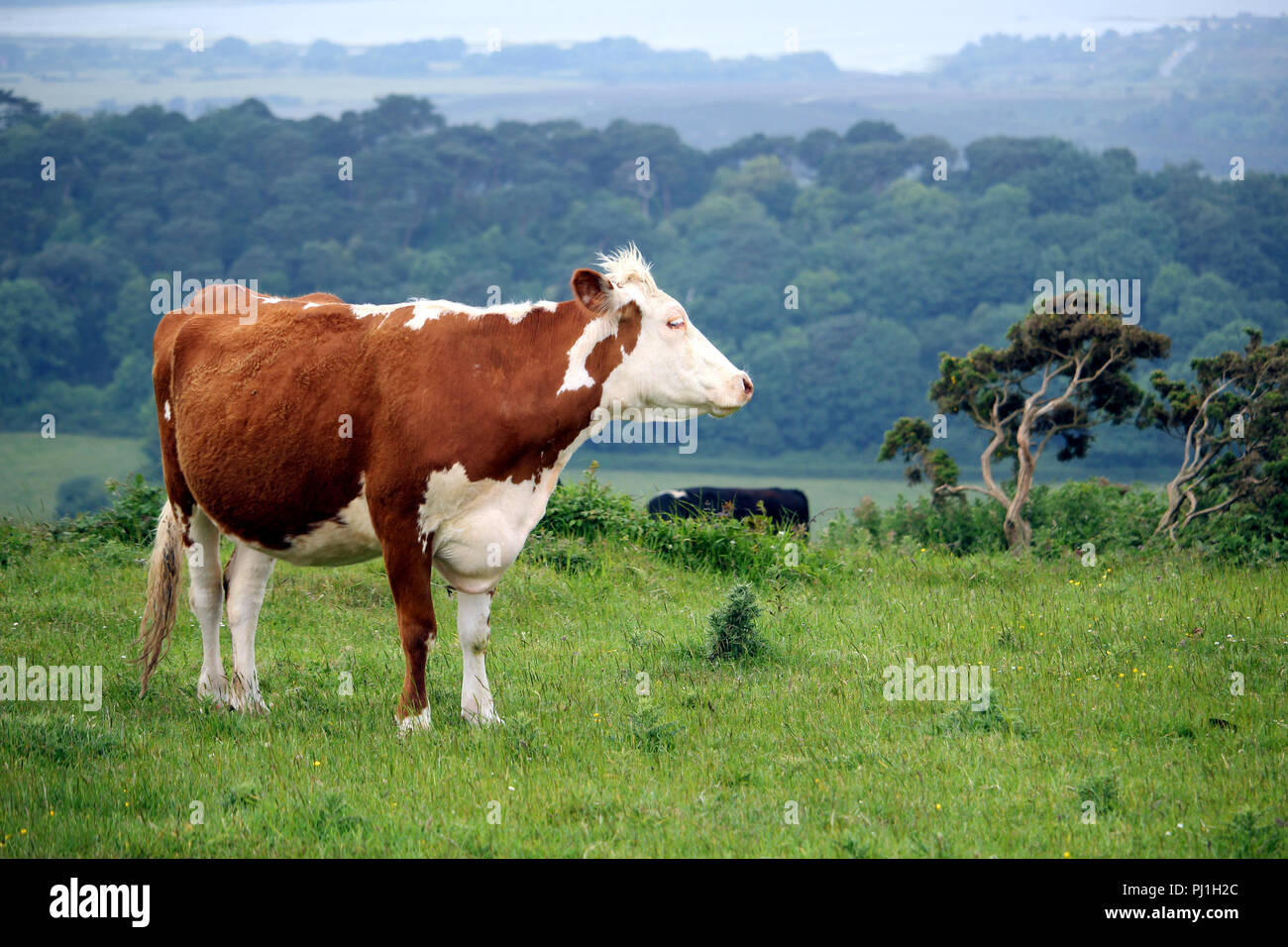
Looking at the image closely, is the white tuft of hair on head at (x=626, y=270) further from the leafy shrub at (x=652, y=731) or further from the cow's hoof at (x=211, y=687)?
the cow's hoof at (x=211, y=687)

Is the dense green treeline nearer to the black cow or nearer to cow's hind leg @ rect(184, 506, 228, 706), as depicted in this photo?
the black cow

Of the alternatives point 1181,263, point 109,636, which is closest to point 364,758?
point 109,636

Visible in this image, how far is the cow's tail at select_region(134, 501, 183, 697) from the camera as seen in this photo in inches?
333

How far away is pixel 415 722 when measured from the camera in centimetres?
752

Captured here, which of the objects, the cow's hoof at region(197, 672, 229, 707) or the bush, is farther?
the bush

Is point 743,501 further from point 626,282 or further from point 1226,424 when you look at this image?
point 626,282

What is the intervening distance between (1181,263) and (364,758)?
74.9 metres

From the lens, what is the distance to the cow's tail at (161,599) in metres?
8.47

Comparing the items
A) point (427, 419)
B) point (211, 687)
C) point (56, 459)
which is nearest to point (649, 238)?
point (56, 459)

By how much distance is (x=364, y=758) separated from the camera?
714cm

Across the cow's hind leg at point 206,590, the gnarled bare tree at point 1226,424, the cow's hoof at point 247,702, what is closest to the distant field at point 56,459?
the gnarled bare tree at point 1226,424

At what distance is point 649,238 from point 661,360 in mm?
82084

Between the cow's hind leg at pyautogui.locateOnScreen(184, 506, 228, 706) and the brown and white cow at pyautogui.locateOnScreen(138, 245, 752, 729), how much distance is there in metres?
0.52

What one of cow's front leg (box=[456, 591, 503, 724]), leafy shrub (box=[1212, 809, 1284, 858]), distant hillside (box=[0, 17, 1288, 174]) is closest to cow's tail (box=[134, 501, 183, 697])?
cow's front leg (box=[456, 591, 503, 724])
